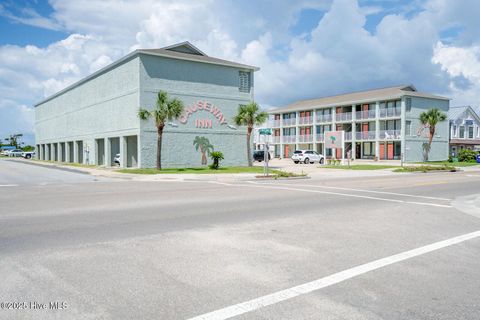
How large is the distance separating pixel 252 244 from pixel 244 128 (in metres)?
33.6

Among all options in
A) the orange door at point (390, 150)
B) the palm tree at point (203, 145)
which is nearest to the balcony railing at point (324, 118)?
the orange door at point (390, 150)

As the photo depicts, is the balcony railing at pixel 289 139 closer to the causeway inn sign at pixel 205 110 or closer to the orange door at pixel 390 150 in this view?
the orange door at pixel 390 150

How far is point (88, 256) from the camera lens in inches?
256

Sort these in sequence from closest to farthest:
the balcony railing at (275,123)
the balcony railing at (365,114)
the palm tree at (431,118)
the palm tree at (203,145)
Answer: the palm tree at (203,145)
the palm tree at (431,118)
the balcony railing at (365,114)
the balcony railing at (275,123)

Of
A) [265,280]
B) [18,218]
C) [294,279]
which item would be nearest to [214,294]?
[265,280]

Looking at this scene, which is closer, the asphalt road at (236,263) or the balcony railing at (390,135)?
the asphalt road at (236,263)

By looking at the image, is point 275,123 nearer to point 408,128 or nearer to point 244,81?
point 408,128

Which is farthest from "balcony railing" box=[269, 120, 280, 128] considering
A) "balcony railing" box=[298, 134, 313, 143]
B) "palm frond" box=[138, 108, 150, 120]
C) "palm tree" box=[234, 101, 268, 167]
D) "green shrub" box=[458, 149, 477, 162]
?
"palm frond" box=[138, 108, 150, 120]

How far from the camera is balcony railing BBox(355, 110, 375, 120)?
61.1 meters

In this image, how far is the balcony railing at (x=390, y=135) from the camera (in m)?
57.5

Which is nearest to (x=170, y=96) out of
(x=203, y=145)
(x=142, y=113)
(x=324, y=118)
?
(x=142, y=113)

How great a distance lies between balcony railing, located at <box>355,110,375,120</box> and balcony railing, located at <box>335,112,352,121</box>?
1213mm

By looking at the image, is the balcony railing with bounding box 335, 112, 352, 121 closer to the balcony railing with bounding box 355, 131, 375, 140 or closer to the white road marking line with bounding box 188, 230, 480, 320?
the balcony railing with bounding box 355, 131, 375, 140

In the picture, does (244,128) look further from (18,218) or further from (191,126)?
(18,218)
